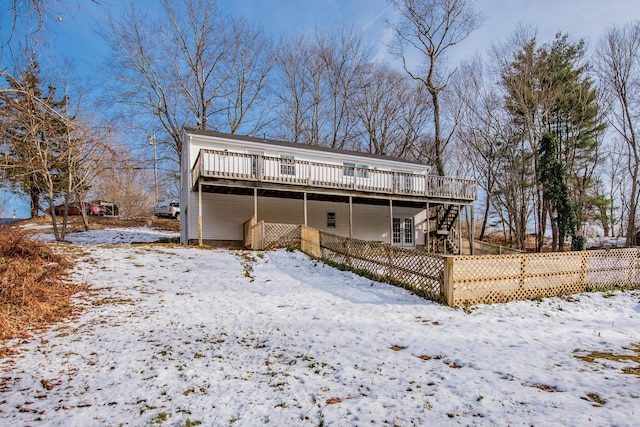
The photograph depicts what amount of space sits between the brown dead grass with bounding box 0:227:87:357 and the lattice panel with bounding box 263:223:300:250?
22.7 ft

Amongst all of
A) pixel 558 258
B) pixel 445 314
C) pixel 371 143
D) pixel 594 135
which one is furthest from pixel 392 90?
pixel 445 314

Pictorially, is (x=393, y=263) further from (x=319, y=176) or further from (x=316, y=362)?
(x=319, y=176)

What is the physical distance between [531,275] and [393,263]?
3405 mm

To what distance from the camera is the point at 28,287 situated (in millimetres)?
6207

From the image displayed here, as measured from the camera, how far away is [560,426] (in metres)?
2.83

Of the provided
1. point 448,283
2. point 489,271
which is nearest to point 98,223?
point 448,283

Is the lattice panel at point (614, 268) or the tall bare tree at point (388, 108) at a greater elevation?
the tall bare tree at point (388, 108)

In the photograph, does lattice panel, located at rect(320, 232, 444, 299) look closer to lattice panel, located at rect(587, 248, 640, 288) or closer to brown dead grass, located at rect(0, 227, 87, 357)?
lattice panel, located at rect(587, 248, 640, 288)

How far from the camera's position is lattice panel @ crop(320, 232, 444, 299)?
8008 millimetres

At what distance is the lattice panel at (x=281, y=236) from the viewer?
1426 cm

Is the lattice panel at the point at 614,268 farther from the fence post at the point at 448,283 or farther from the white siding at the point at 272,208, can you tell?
the white siding at the point at 272,208

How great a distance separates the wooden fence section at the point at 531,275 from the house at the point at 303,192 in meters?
9.18

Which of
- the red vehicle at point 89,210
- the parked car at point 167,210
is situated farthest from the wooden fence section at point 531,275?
the red vehicle at point 89,210

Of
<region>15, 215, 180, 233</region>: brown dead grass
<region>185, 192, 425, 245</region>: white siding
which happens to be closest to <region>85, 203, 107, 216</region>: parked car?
<region>15, 215, 180, 233</region>: brown dead grass
